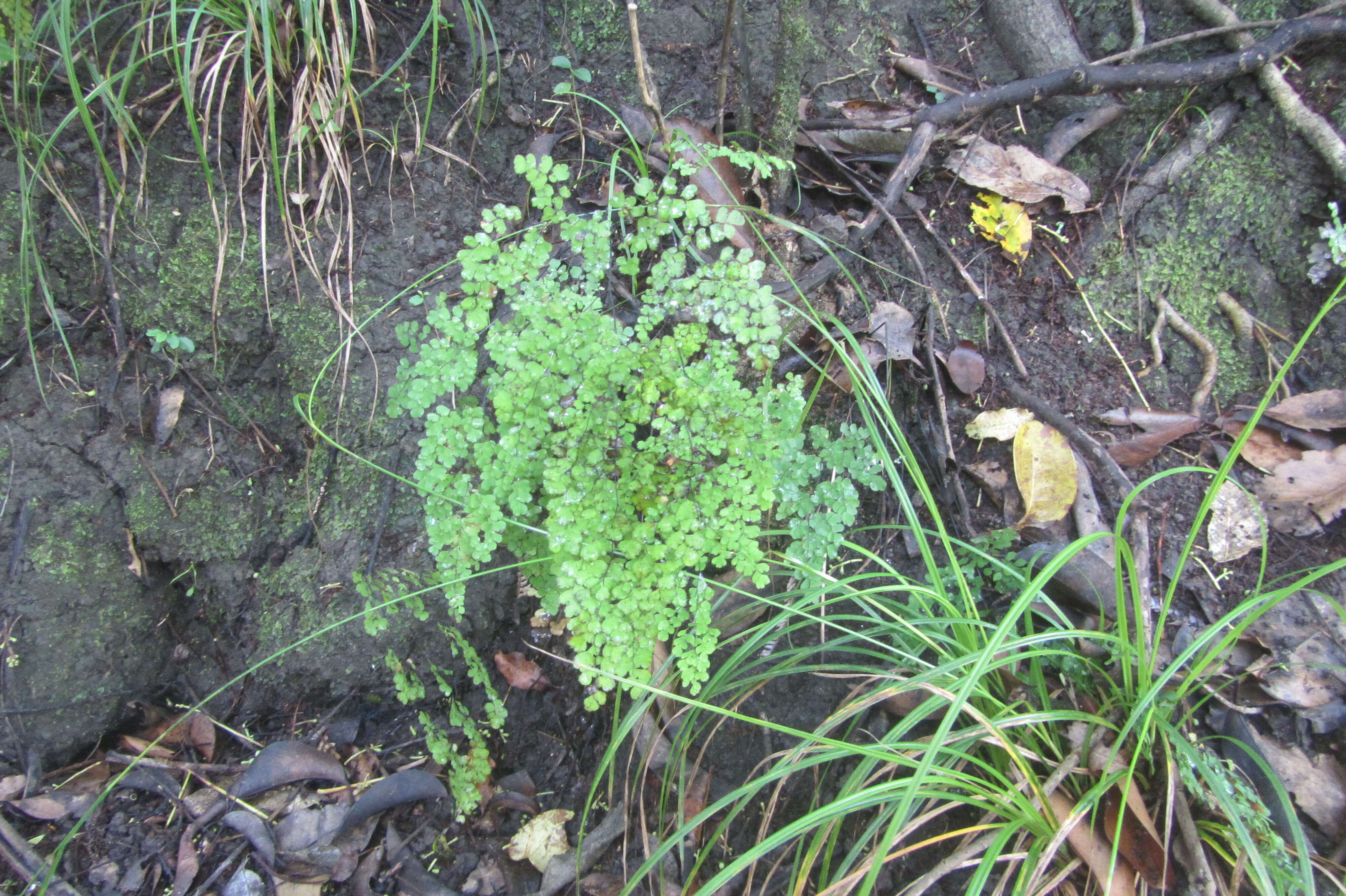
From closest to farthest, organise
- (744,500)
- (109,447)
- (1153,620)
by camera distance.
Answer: (744,500) < (1153,620) < (109,447)

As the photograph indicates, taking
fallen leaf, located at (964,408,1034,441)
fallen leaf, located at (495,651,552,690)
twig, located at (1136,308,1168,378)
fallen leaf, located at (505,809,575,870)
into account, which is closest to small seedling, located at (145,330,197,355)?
fallen leaf, located at (495,651,552,690)

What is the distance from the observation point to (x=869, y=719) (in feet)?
5.91

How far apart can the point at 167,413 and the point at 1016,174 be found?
2518 millimetres

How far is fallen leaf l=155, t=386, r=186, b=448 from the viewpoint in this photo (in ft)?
6.56

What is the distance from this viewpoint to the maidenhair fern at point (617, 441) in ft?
4.99

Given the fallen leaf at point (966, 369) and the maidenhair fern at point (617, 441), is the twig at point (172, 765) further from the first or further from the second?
the fallen leaf at point (966, 369)

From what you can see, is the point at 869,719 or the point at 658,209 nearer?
the point at 658,209

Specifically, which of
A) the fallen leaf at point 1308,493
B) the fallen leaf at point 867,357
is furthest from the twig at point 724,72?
the fallen leaf at point 1308,493

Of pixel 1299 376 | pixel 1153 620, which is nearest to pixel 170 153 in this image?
pixel 1153 620

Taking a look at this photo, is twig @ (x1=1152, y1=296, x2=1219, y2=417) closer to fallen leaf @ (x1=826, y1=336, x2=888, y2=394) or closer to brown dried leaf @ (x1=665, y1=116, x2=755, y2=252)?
fallen leaf @ (x1=826, y1=336, x2=888, y2=394)

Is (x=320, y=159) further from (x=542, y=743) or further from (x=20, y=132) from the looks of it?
(x=542, y=743)

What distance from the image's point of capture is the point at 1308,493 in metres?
1.85

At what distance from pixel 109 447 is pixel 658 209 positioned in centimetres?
158

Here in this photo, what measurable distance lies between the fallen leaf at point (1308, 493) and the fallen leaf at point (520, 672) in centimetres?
195
